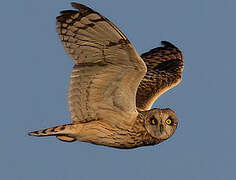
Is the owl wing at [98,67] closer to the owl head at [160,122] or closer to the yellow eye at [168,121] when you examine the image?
the owl head at [160,122]

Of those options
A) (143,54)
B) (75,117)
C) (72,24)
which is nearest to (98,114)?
(75,117)

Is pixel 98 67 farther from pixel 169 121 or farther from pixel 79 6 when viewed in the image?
pixel 169 121

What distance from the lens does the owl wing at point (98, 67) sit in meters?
6.38

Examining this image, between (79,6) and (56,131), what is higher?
(79,6)

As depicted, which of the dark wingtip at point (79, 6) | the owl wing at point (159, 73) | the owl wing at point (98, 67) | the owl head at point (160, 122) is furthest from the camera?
the owl wing at point (159, 73)

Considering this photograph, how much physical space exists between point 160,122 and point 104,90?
0.90 m

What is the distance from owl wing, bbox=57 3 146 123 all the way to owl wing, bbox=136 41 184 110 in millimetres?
1285

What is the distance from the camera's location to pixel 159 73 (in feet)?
Result: 30.3

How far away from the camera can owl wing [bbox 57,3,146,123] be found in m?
6.38

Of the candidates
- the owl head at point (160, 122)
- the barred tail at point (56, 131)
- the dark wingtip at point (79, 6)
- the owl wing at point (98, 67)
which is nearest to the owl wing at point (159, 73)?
the owl head at point (160, 122)

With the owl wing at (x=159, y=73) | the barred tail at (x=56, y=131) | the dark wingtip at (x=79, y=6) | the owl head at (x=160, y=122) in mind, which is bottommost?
the barred tail at (x=56, y=131)

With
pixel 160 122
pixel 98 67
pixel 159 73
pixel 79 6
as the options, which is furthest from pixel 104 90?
pixel 159 73

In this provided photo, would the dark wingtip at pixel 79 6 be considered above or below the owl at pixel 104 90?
above

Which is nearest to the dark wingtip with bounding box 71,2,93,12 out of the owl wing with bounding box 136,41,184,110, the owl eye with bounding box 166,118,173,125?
the owl eye with bounding box 166,118,173,125
